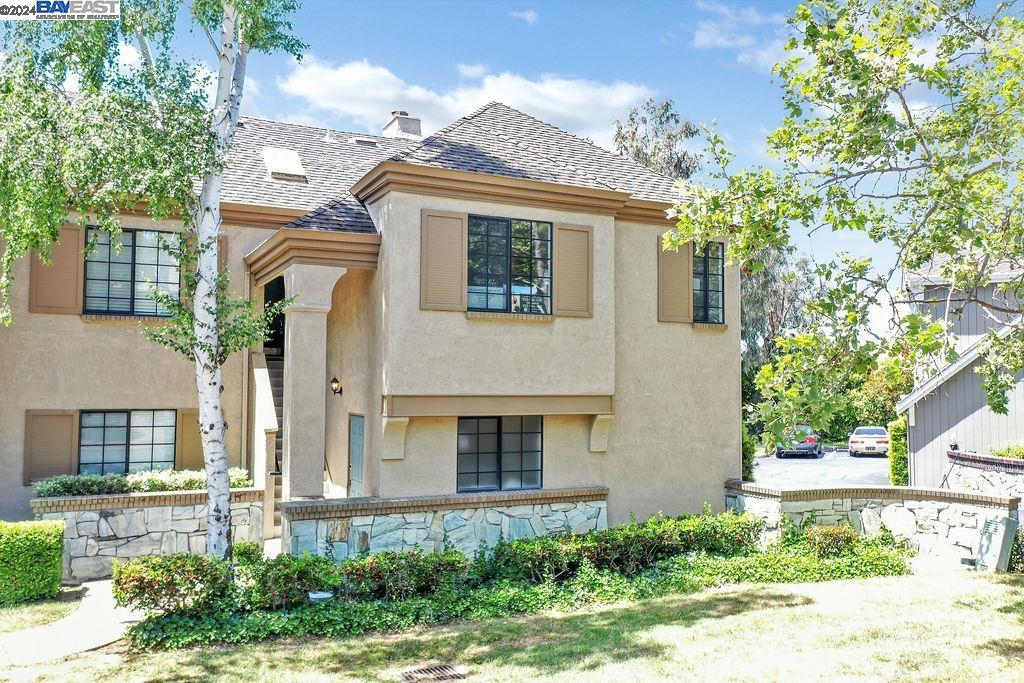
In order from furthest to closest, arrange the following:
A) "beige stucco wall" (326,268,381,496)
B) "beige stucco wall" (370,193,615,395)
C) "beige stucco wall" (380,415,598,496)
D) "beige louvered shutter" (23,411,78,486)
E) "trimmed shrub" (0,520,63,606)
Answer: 1. "beige louvered shutter" (23,411,78,486)
2. "beige stucco wall" (326,268,381,496)
3. "beige stucco wall" (380,415,598,496)
4. "beige stucco wall" (370,193,615,395)
5. "trimmed shrub" (0,520,63,606)

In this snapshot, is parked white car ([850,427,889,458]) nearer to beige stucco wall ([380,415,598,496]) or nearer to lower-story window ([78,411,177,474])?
beige stucco wall ([380,415,598,496])

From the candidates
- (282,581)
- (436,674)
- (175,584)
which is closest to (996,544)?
(436,674)

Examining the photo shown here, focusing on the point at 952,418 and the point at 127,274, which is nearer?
the point at 127,274

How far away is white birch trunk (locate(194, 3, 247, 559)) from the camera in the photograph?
10.3 meters

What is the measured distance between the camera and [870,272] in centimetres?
864

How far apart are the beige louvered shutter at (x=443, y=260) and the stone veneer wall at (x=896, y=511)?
20.9ft

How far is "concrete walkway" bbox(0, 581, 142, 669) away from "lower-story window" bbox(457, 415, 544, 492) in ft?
17.3

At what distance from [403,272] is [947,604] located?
8.63 m

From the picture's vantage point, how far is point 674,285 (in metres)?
14.9

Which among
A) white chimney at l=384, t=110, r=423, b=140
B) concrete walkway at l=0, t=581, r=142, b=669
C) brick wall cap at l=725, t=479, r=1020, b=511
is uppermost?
white chimney at l=384, t=110, r=423, b=140

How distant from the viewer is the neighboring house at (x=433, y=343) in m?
12.4

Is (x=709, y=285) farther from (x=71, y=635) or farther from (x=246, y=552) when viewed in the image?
(x=71, y=635)

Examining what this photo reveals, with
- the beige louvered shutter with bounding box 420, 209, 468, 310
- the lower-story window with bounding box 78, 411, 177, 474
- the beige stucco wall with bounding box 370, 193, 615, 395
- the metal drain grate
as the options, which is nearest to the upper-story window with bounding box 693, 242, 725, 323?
the beige stucco wall with bounding box 370, 193, 615, 395

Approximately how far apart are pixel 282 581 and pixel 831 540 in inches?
333
